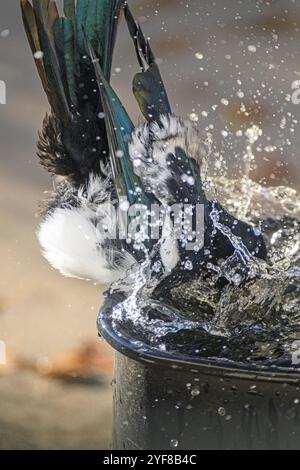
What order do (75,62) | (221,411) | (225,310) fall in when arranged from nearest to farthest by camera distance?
(221,411) → (225,310) → (75,62)

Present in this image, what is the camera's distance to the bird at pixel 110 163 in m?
1.13

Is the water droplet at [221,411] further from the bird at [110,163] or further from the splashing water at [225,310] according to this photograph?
the bird at [110,163]

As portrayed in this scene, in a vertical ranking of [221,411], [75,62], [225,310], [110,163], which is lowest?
[221,411]

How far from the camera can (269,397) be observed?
67 centimetres

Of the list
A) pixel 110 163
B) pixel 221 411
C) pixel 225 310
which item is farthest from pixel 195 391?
pixel 110 163

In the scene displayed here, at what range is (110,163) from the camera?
125cm

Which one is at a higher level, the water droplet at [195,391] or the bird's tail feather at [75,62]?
the bird's tail feather at [75,62]

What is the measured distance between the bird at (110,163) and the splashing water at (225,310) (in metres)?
0.02

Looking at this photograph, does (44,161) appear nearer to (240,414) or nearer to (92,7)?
(92,7)

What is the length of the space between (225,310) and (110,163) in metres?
0.46

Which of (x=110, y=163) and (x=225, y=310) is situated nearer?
(x=225, y=310)

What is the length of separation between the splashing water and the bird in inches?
1.0

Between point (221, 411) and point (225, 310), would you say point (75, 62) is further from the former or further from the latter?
point (221, 411)

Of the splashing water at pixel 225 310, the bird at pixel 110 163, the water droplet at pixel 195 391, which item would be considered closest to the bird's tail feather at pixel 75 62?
the bird at pixel 110 163
